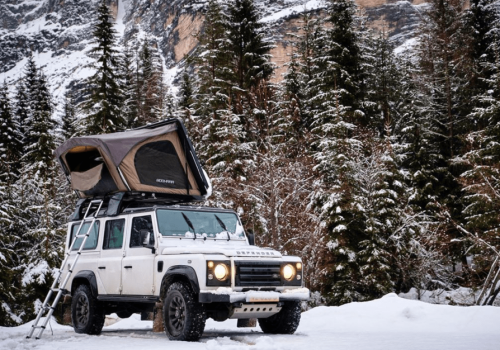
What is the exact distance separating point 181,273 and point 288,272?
6.02ft

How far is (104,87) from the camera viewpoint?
30.4 meters

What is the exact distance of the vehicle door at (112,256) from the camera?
31.9ft

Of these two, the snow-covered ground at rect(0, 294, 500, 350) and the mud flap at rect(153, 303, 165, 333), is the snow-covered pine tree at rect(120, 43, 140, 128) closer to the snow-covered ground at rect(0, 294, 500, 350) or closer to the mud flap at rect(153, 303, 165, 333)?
the snow-covered ground at rect(0, 294, 500, 350)

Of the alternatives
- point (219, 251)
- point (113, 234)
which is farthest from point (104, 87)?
point (219, 251)

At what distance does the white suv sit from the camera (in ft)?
25.8

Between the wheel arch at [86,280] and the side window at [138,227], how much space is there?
1388 mm

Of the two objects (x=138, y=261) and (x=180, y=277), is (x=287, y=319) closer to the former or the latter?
(x=180, y=277)

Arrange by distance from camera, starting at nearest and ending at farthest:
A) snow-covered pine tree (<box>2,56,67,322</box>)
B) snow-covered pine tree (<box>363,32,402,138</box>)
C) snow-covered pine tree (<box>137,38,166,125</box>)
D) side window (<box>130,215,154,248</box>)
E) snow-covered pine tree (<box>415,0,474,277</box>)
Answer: side window (<box>130,215,154,248</box>), snow-covered pine tree (<box>2,56,67,322</box>), snow-covered pine tree (<box>415,0,474,277</box>), snow-covered pine tree (<box>363,32,402,138</box>), snow-covered pine tree (<box>137,38,166,125</box>)

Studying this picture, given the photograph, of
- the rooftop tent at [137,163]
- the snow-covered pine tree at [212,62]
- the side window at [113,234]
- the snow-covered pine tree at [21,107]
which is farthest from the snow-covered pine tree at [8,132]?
the side window at [113,234]

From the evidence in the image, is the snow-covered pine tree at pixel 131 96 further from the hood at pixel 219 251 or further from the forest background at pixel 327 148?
the hood at pixel 219 251

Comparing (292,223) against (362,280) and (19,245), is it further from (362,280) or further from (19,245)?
(19,245)

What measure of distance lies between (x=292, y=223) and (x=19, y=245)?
13951 millimetres

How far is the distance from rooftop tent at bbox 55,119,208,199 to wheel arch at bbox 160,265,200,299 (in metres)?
2.47

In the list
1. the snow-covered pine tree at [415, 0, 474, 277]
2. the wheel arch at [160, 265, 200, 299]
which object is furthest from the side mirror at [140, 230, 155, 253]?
the snow-covered pine tree at [415, 0, 474, 277]
